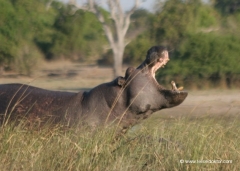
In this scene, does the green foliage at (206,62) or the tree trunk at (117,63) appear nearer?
the green foliage at (206,62)

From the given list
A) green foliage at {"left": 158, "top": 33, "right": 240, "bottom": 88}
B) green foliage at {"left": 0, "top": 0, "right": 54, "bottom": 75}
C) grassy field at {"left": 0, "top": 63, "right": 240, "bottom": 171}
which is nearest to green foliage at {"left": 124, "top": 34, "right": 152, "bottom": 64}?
green foliage at {"left": 0, "top": 0, "right": 54, "bottom": 75}

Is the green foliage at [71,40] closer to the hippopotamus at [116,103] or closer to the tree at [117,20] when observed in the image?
the tree at [117,20]

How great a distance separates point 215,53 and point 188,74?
1123 millimetres

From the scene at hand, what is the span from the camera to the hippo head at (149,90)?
18.0ft

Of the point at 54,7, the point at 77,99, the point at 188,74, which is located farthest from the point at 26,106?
the point at 54,7

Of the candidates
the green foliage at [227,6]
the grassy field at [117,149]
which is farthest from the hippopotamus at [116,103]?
the green foliage at [227,6]

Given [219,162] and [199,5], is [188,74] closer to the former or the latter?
[199,5]

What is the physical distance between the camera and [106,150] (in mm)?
5008

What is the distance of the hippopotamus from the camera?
18.0 ft

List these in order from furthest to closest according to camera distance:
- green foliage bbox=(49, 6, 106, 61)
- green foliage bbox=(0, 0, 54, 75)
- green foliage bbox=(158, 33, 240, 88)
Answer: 1. green foliage bbox=(49, 6, 106, 61)
2. green foliage bbox=(0, 0, 54, 75)
3. green foliage bbox=(158, 33, 240, 88)

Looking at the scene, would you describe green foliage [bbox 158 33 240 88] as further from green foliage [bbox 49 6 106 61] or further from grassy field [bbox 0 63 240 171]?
grassy field [bbox 0 63 240 171]

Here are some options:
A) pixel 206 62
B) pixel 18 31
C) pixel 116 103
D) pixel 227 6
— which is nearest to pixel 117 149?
pixel 116 103

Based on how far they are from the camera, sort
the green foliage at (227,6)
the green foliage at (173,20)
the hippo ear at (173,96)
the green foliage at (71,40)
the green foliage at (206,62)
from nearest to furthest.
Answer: the hippo ear at (173,96), the green foliage at (206,62), the green foliage at (173,20), the green foliage at (71,40), the green foliage at (227,6)

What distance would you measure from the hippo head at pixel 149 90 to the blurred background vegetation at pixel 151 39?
12507 mm
